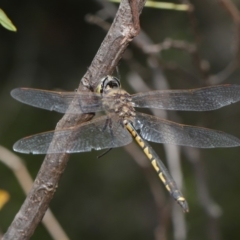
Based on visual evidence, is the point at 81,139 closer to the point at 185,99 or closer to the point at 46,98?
the point at 46,98

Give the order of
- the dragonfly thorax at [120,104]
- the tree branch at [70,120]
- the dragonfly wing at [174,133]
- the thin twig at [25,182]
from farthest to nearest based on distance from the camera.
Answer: the thin twig at [25,182], the dragonfly wing at [174,133], the dragonfly thorax at [120,104], the tree branch at [70,120]

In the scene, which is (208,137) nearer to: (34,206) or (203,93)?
(203,93)

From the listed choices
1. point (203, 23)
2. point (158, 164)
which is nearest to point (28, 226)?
point (158, 164)

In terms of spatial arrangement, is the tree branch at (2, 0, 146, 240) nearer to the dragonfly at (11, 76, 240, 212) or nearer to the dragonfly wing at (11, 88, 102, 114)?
the dragonfly at (11, 76, 240, 212)

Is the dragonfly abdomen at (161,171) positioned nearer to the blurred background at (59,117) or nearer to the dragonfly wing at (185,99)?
the dragonfly wing at (185,99)

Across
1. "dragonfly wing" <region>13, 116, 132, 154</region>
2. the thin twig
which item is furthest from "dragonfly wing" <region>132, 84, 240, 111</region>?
the thin twig

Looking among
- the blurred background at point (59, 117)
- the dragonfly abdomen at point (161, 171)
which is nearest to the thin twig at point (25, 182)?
the dragonfly abdomen at point (161, 171)

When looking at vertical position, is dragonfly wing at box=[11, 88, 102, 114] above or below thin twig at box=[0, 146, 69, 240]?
above
